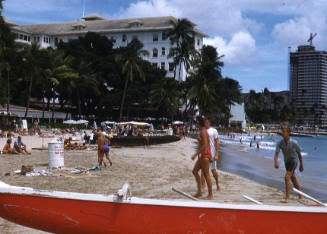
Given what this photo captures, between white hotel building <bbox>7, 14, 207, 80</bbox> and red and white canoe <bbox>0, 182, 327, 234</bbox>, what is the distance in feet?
234

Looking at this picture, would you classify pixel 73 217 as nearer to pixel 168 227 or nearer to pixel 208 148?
pixel 168 227

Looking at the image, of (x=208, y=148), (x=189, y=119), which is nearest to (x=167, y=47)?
(x=189, y=119)

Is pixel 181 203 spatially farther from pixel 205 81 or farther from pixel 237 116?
pixel 237 116

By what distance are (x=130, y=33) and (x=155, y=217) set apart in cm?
7762

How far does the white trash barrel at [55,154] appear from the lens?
540 inches

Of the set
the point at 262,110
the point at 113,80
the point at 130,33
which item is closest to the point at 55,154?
the point at 113,80

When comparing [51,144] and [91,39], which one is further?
[91,39]

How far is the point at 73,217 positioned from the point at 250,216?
245cm

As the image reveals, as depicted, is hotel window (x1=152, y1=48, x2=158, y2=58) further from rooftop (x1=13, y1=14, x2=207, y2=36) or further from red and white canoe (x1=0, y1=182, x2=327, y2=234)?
red and white canoe (x1=0, y1=182, x2=327, y2=234)

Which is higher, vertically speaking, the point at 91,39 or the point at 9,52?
the point at 91,39

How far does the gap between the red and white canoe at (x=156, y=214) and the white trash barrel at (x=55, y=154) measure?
8.62 meters

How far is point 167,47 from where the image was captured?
3123 inches

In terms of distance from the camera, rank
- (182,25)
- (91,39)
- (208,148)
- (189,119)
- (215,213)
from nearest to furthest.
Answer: (215,213) < (208,148) < (182,25) < (91,39) < (189,119)

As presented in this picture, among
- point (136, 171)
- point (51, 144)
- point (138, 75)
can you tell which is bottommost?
point (136, 171)
